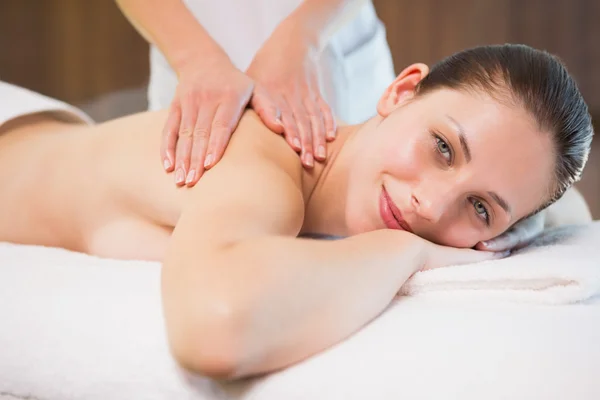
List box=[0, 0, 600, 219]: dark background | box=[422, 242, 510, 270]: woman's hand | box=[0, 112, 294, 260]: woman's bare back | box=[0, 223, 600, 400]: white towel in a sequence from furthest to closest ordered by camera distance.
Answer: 1. box=[0, 0, 600, 219]: dark background
2. box=[0, 112, 294, 260]: woman's bare back
3. box=[422, 242, 510, 270]: woman's hand
4. box=[0, 223, 600, 400]: white towel

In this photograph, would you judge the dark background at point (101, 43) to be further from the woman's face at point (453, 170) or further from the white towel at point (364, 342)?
the white towel at point (364, 342)

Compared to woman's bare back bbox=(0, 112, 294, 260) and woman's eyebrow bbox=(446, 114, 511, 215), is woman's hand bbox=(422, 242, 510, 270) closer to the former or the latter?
woman's eyebrow bbox=(446, 114, 511, 215)

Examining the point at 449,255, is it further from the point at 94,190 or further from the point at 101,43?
the point at 101,43

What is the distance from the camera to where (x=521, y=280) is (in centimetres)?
74

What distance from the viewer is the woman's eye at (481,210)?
0.92 m

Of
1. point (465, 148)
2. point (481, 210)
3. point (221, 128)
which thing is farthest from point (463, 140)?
point (221, 128)

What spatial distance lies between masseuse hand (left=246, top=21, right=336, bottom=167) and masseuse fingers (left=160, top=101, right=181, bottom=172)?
118 mm

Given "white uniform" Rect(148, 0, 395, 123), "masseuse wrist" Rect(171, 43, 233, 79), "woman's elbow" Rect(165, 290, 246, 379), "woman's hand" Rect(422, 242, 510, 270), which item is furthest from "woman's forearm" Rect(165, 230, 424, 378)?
"white uniform" Rect(148, 0, 395, 123)

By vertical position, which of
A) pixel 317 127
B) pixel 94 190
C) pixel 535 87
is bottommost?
pixel 94 190

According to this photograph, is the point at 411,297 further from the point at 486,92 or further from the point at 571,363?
the point at 486,92

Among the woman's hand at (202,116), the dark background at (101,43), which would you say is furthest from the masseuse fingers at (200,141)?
the dark background at (101,43)

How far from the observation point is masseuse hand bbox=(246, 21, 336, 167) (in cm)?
100

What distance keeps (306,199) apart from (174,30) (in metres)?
0.45

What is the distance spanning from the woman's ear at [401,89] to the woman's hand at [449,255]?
10.0 inches
